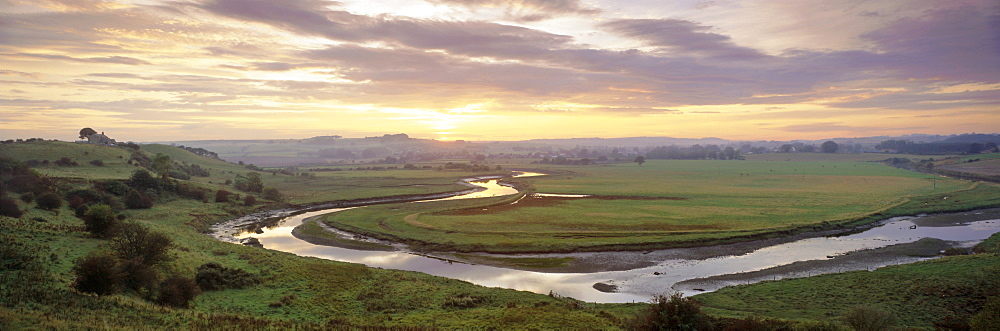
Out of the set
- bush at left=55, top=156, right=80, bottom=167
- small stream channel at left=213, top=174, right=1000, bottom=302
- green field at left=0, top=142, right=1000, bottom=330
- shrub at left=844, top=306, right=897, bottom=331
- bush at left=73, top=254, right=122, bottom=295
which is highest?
bush at left=55, top=156, right=80, bottom=167

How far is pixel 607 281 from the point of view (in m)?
39.1

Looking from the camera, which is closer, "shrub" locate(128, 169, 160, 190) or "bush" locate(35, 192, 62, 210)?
"bush" locate(35, 192, 62, 210)

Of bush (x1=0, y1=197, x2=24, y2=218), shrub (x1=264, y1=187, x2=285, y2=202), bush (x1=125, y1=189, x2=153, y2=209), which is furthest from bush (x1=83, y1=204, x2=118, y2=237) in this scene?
shrub (x1=264, y1=187, x2=285, y2=202)

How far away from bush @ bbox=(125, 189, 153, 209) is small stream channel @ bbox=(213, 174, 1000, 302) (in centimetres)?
1476

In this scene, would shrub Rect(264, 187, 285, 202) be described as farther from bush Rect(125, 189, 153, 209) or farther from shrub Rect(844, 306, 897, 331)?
shrub Rect(844, 306, 897, 331)

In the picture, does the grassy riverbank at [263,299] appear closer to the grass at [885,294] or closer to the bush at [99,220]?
the bush at [99,220]

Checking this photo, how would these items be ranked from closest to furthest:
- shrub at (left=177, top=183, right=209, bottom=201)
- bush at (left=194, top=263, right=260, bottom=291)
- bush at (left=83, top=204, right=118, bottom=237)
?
bush at (left=194, top=263, right=260, bottom=291) < bush at (left=83, top=204, right=118, bottom=237) < shrub at (left=177, top=183, right=209, bottom=201)

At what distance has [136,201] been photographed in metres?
65.9

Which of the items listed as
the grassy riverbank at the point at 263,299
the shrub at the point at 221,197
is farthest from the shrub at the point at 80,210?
the shrub at the point at 221,197

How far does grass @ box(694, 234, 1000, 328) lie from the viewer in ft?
90.3

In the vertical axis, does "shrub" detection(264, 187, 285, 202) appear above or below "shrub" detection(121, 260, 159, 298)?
below

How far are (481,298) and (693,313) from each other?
14.2 metres

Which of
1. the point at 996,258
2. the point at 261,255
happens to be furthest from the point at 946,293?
the point at 261,255

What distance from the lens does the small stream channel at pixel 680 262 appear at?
37625mm
